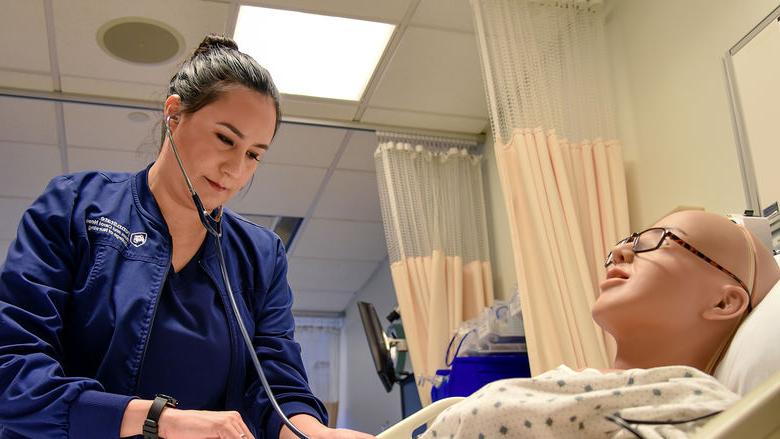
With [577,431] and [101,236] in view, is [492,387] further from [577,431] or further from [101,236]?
[101,236]

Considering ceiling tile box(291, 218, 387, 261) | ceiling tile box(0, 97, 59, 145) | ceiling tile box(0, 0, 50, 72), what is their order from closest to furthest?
1. ceiling tile box(0, 0, 50, 72)
2. ceiling tile box(0, 97, 59, 145)
3. ceiling tile box(291, 218, 387, 261)

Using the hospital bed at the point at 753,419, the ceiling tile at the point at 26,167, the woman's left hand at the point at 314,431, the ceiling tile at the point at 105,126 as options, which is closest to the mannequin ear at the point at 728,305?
the hospital bed at the point at 753,419

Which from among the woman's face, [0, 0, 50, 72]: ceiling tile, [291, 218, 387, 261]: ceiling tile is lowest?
the woman's face

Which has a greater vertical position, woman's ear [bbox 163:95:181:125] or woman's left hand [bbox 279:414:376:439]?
woman's ear [bbox 163:95:181:125]

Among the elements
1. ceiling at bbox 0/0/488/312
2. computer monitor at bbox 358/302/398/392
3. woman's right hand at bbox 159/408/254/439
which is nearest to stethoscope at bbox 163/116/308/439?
woman's right hand at bbox 159/408/254/439

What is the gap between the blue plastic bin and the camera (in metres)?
2.62

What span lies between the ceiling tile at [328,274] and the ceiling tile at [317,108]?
1872 mm

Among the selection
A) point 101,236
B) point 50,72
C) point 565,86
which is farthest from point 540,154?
point 50,72

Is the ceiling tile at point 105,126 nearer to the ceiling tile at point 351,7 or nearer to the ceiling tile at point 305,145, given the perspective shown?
the ceiling tile at point 305,145

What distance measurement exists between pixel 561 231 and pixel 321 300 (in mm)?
4017

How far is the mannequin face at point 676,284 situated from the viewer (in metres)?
1.25

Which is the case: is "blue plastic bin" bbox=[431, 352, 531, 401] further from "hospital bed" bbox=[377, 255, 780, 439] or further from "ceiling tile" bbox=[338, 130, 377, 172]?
"ceiling tile" bbox=[338, 130, 377, 172]

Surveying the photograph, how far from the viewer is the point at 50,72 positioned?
10.7 feet

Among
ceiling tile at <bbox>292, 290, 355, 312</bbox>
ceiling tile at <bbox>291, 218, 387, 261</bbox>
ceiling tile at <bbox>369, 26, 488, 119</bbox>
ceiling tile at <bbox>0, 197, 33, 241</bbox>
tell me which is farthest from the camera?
ceiling tile at <bbox>292, 290, 355, 312</bbox>
